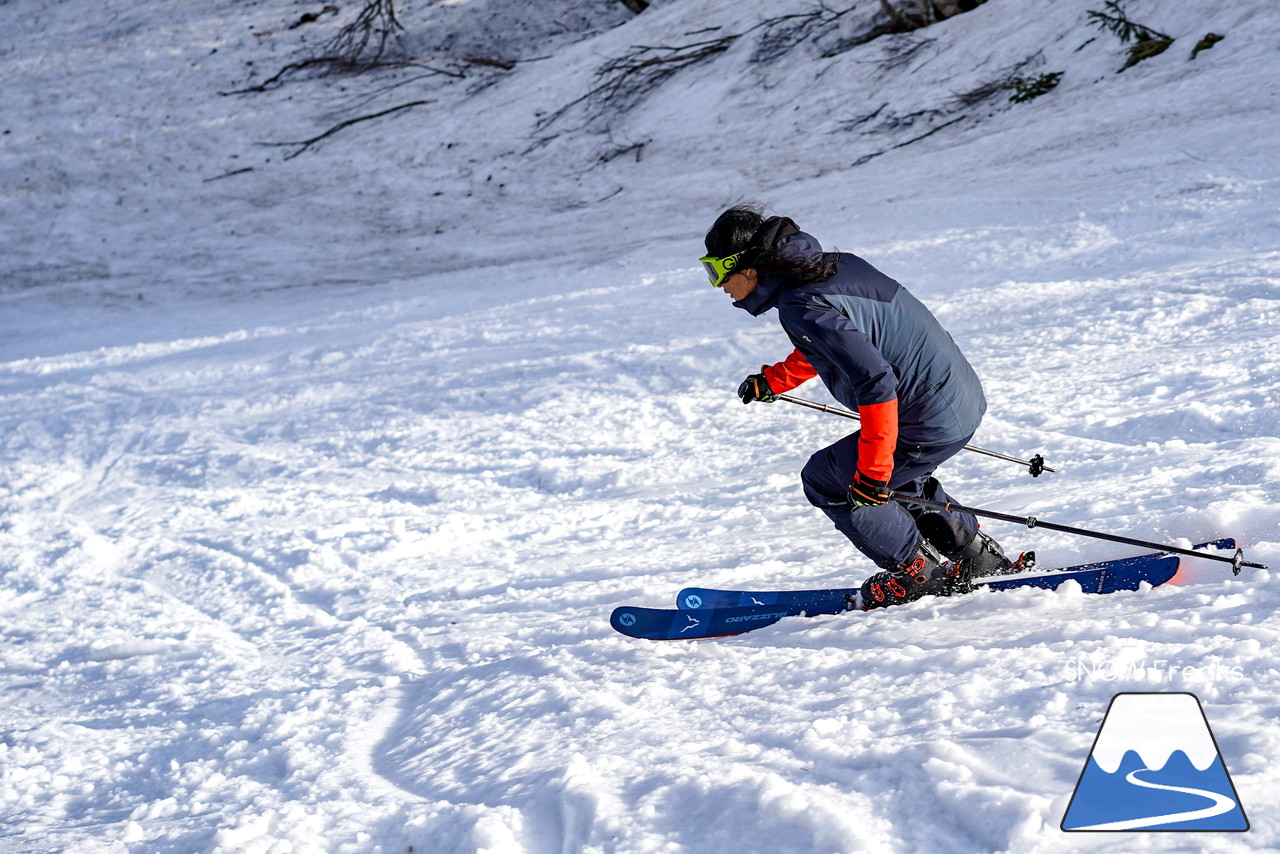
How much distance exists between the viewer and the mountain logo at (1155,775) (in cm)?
207

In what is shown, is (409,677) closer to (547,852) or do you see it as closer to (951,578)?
(547,852)

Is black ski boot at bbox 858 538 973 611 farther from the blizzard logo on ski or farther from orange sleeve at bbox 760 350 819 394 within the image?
orange sleeve at bbox 760 350 819 394

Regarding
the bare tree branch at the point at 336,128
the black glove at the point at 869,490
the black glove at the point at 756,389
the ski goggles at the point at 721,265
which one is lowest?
the black glove at the point at 869,490

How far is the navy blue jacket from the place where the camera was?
9.68 ft

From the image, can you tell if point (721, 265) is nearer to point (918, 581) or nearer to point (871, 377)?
point (871, 377)

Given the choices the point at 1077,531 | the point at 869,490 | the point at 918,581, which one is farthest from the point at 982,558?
the point at 869,490

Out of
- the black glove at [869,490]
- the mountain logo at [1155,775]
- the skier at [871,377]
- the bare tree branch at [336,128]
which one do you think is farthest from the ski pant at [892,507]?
the bare tree branch at [336,128]

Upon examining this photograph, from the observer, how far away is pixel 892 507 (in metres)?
3.50

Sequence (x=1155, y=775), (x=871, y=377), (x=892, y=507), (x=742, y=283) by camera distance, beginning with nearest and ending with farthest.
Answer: (x=1155, y=775) → (x=871, y=377) → (x=742, y=283) → (x=892, y=507)

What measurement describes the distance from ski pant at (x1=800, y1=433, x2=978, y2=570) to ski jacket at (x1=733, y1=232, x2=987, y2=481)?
0.27 ft

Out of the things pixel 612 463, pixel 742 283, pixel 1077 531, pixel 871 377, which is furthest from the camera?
pixel 612 463

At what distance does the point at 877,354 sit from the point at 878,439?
27cm

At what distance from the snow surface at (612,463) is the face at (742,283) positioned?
123 cm

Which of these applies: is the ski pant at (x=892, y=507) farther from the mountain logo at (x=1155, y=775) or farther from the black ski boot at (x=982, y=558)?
the mountain logo at (x=1155, y=775)
